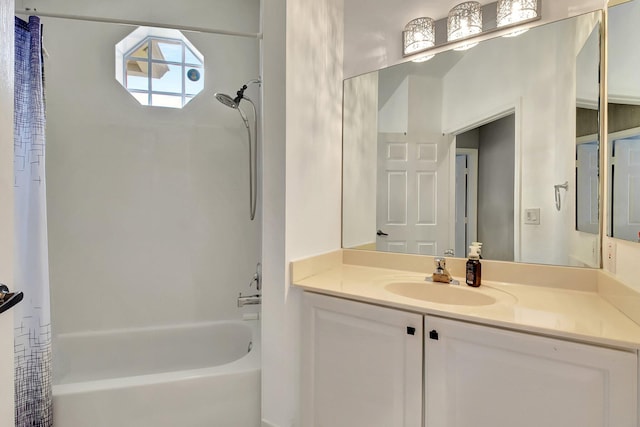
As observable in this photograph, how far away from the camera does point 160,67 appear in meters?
2.25

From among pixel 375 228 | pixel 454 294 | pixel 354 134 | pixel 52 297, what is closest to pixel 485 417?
pixel 454 294

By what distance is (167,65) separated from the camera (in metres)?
2.26

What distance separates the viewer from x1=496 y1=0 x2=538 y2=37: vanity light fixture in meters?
1.32

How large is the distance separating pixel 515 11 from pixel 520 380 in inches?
59.6

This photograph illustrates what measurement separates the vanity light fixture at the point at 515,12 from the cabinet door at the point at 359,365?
138 centimetres

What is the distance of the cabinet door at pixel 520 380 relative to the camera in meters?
0.79

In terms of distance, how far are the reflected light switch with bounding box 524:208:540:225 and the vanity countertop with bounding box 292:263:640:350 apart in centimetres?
28

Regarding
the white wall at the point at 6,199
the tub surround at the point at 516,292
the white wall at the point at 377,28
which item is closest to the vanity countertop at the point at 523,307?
the tub surround at the point at 516,292

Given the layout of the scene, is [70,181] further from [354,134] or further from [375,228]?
[375,228]

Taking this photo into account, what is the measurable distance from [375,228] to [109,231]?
184 centimetres

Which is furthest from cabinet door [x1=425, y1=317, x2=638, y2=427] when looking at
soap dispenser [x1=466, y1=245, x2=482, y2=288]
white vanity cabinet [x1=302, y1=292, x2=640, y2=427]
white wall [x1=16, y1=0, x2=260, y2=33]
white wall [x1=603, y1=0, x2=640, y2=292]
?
white wall [x1=16, y1=0, x2=260, y2=33]

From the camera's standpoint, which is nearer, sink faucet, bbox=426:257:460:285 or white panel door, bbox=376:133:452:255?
sink faucet, bbox=426:257:460:285

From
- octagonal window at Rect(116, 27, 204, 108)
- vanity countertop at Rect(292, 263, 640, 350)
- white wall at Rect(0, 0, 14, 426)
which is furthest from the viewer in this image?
octagonal window at Rect(116, 27, 204, 108)

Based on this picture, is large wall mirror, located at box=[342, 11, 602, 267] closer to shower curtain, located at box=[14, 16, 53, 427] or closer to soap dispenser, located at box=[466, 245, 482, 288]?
soap dispenser, located at box=[466, 245, 482, 288]
